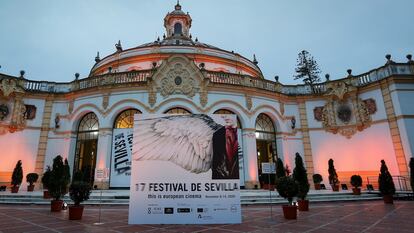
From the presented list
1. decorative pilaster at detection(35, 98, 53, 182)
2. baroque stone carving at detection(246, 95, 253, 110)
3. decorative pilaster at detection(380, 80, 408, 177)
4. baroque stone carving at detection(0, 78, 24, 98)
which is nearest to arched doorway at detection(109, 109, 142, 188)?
decorative pilaster at detection(35, 98, 53, 182)

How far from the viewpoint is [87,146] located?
65.7 feet

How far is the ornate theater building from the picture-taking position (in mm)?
18328

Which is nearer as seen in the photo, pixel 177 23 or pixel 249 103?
pixel 249 103

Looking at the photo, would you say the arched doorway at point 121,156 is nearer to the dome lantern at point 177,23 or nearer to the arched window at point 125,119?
the arched window at point 125,119

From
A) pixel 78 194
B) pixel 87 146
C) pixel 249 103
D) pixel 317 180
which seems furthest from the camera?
pixel 249 103

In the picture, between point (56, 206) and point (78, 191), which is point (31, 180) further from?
point (78, 191)

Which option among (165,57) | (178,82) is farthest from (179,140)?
(165,57)

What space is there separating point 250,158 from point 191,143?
1231 centimetres

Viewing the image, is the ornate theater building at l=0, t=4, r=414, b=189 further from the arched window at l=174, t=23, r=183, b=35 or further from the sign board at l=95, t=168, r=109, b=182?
the arched window at l=174, t=23, r=183, b=35

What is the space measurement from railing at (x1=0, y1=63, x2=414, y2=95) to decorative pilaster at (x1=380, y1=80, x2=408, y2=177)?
4.30 feet

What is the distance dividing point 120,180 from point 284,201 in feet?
38.4

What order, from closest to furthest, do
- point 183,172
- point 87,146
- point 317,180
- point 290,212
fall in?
point 183,172 < point 290,212 < point 317,180 < point 87,146

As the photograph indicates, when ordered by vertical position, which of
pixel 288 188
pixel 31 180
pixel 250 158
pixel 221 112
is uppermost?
pixel 221 112

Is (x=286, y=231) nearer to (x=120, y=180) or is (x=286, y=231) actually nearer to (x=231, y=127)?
(x=231, y=127)
